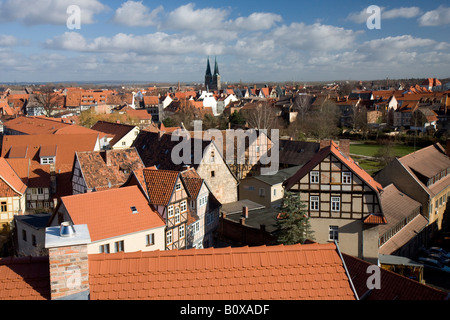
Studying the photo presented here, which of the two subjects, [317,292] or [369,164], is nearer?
[317,292]

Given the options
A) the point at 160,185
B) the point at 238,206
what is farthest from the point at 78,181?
the point at 238,206

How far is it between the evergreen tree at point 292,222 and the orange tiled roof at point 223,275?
12.6 metres

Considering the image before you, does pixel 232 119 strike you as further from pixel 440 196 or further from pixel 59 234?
pixel 59 234

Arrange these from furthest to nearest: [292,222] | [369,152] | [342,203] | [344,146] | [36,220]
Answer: [369,152] < [344,146] < [36,220] < [342,203] < [292,222]

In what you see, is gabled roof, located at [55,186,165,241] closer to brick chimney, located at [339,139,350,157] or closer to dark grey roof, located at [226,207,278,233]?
dark grey roof, located at [226,207,278,233]

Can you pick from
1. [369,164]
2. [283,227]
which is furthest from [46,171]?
[369,164]

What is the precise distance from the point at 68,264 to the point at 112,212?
1332 centimetres

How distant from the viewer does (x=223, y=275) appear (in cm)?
831

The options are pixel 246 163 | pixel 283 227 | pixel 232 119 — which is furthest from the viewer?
pixel 232 119

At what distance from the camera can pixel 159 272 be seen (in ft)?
27.0

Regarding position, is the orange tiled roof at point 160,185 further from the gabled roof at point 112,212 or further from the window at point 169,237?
the window at point 169,237

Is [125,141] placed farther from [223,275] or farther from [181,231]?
[223,275]

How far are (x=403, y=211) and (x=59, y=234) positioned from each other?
24.3m
